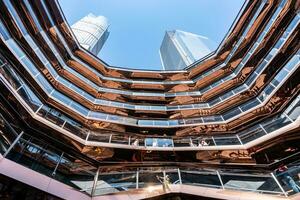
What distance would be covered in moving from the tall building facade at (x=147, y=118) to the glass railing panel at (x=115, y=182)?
0.07 m

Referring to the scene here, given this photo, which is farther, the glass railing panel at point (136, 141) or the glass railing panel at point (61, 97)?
the glass railing panel at point (61, 97)

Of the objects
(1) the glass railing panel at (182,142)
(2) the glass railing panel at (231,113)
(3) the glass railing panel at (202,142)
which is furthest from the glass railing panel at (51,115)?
(2) the glass railing panel at (231,113)

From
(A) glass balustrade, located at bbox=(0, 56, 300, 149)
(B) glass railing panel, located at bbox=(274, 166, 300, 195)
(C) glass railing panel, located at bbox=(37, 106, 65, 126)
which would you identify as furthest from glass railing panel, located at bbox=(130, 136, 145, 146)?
(B) glass railing panel, located at bbox=(274, 166, 300, 195)

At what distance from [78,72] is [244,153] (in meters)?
19.2

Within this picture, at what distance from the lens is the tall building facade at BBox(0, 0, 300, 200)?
460 inches

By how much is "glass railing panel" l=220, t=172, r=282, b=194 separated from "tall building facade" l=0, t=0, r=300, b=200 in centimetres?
7

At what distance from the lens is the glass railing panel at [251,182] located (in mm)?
11445

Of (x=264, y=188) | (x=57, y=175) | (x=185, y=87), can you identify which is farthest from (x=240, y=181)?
(x=185, y=87)

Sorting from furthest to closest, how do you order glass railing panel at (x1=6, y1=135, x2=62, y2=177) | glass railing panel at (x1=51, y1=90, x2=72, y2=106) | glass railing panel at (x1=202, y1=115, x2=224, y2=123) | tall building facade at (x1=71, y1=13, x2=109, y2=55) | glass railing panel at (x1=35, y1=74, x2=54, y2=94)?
tall building facade at (x1=71, y1=13, x2=109, y2=55)
glass railing panel at (x1=202, y1=115, x2=224, y2=123)
glass railing panel at (x1=51, y1=90, x2=72, y2=106)
glass railing panel at (x1=35, y1=74, x2=54, y2=94)
glass railing panel at (x1=6, y1=135, x2=62, y2=177)

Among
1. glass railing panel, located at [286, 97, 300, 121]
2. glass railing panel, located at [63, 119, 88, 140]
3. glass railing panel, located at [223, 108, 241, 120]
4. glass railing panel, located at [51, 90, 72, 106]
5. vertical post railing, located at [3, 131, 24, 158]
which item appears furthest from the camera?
glass railing panel, located at [223, 108, 241, 120]

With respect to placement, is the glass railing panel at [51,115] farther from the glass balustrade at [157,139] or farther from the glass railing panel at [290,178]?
the glass railing panel at [290,178]

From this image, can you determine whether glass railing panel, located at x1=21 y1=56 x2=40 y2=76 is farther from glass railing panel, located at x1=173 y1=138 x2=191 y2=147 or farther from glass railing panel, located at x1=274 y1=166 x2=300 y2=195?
glass railing panel, located at x1=274 y1=166 x2=300 y2=195

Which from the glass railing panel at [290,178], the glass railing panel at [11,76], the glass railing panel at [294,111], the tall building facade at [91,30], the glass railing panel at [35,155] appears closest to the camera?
the glass railing panel at [290,178]

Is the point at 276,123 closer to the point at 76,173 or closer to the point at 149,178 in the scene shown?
the point at 149,178
